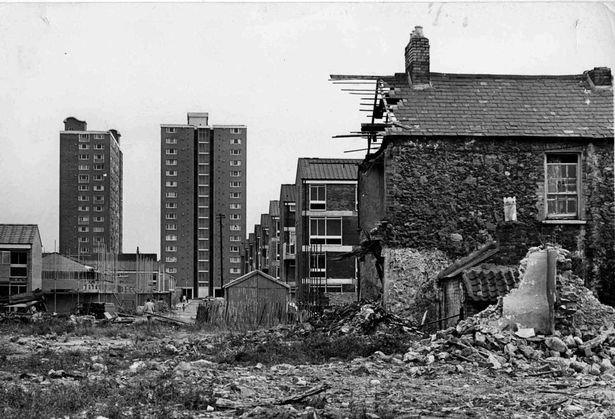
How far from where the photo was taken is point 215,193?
65.2 meters

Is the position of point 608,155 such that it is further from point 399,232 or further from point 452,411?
point 452,411

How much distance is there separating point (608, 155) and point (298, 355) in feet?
37.4

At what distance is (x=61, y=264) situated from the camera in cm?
5206

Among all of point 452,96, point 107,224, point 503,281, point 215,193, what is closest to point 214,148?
point 215,193

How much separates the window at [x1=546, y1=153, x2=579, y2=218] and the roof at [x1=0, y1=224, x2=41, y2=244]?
29.4 m

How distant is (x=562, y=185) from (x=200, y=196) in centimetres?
4472

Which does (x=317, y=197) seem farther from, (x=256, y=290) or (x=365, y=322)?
(x=365, y=322)

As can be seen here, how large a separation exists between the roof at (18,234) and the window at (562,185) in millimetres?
29398

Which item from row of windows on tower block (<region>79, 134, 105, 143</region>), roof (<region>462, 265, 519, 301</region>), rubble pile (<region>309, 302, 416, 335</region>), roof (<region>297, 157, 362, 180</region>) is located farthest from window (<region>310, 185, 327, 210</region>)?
roof (<region>462, 265, 519, 301</region>)

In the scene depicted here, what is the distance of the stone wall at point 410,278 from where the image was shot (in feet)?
75.9

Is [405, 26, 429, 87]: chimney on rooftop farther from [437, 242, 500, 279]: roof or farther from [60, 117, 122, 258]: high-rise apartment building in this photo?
[60, 117, 122, 258]: high-rise apartment building

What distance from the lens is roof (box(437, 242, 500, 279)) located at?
812 inches

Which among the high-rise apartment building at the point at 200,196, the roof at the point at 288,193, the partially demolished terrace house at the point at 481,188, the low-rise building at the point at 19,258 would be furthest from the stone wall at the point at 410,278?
the roof at the point at 288,193

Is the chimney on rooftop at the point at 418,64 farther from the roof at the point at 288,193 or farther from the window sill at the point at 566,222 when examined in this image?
the roof at the point at 288,193
